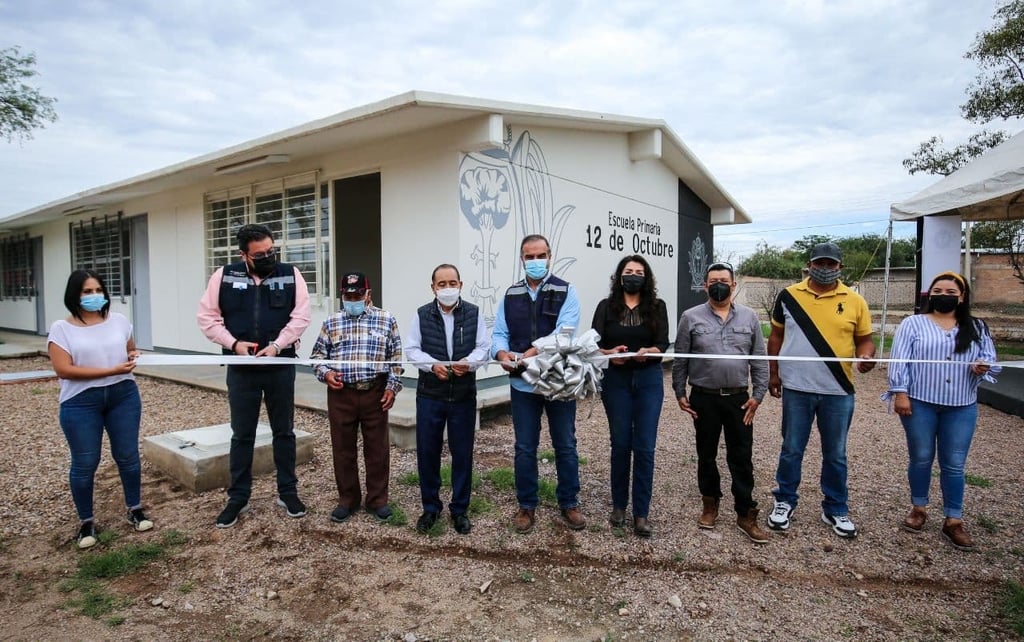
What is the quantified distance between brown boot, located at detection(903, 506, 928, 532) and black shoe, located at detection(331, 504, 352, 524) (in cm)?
358

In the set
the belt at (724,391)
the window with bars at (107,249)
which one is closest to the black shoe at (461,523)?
the belt at (724,391)

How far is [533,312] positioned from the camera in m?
3.64

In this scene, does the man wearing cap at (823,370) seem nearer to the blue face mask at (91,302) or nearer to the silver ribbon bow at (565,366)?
the silver ribbon bow at (565,366)

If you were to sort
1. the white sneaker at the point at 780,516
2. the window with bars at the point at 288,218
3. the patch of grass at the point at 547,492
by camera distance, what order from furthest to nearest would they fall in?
the window with bars at the point at 288,218
the patch of grass at the point at 547,492
the white sneaker at the point at 780,516

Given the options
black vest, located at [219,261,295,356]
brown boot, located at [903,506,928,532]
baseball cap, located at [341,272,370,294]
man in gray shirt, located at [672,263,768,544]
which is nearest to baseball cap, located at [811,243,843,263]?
man in gray shirt, located at [672,263,768,544]

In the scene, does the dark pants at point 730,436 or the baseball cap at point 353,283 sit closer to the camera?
the dark pants at point 730,436

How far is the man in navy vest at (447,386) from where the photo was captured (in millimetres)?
3635

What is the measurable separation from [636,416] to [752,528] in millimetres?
970

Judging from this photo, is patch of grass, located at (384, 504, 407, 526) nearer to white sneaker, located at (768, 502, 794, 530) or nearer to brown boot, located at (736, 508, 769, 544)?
brown boot, located at (736, 508, 769, 544)

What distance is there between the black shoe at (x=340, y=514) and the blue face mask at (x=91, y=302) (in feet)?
6.21

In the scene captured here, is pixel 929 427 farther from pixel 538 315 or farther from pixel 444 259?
pixel 444 259

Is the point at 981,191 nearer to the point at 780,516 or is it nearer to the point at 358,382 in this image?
the point at 780,516

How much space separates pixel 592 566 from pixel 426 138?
496 cm

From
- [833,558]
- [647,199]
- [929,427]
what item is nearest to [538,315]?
[833,558]
